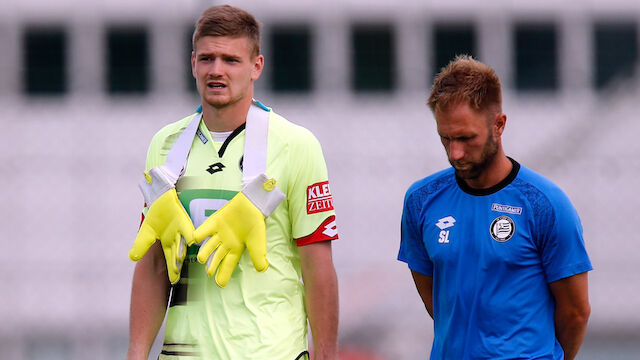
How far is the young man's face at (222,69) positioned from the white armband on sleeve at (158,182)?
0.94ft

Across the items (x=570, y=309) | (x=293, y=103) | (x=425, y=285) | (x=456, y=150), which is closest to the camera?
(x=456, y=150)

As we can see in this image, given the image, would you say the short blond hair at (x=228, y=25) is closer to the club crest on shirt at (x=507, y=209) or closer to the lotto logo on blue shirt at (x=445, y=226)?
the lotto logo on blue shirt at (x=445, y=226)

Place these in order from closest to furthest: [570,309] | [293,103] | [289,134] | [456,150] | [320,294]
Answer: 1. [456,150]
2. [570,309]
3. [320,294]
4. [289,134]
5. [293,103]

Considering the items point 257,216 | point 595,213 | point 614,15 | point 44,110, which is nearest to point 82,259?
point 44,110

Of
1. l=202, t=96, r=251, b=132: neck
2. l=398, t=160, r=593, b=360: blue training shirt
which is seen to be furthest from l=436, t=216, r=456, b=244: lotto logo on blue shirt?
l=202, t=96, r=251, b=132: neck

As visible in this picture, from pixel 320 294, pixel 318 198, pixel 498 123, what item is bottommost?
pixel 320 294

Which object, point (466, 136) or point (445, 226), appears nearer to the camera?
point (466, 136)

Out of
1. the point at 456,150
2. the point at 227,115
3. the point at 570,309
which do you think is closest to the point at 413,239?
the point at 456,150

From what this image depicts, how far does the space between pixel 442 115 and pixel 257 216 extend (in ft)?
2.31

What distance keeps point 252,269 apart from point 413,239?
612 mm

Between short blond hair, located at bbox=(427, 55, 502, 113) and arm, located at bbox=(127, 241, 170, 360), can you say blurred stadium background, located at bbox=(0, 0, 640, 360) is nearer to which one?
arm, located at bbox=(127, 241, 170, 360)

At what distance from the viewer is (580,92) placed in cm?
1137

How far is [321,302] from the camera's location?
10.9 feet

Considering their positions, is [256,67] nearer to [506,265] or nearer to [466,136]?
[466,136]
